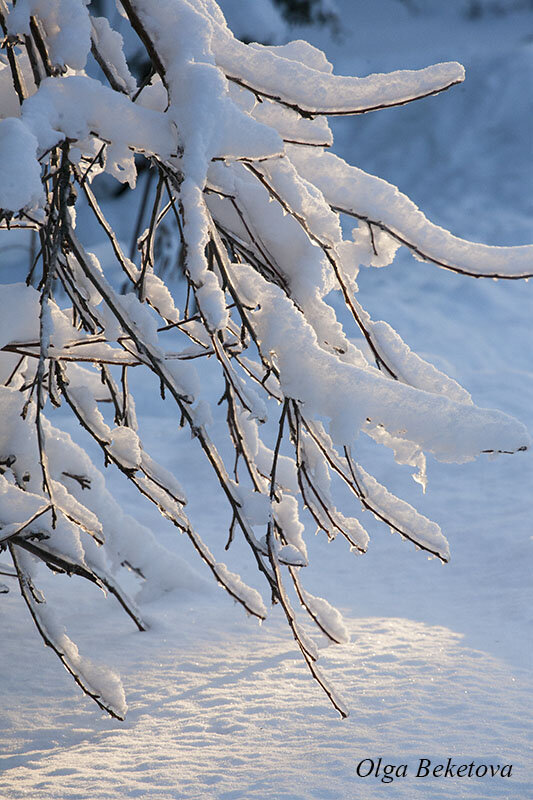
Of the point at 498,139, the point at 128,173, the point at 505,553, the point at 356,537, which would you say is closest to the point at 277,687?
the point at 356,537

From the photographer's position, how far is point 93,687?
61.7 inches

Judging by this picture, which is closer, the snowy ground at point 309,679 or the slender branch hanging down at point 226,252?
the slender branch hanging down at point 226,252

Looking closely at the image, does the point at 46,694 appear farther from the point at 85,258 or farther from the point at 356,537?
the point at 85,258

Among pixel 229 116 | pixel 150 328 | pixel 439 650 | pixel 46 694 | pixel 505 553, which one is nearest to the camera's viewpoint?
pixel 229 116

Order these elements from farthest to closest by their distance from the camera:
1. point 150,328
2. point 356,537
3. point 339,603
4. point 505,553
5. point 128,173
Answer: point 505,553 < point 339,603 < point 356,537 < point 150,328 < point 128,173

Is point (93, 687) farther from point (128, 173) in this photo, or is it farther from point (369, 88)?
point (369, 88)

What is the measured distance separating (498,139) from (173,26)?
36.3ft

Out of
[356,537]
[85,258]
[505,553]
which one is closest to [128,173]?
[85,258]

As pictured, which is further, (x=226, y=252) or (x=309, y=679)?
(x=309, y=679)

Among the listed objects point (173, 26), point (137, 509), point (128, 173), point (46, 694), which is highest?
point (137, 509)

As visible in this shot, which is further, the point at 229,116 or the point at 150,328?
the point at 150,328

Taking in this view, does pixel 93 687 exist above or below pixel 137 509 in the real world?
below

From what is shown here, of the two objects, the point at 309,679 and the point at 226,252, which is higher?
the point at 226,252

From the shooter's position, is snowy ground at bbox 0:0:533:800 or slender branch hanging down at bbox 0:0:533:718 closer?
slender branch hanging down at bbox 0:0:533:718
